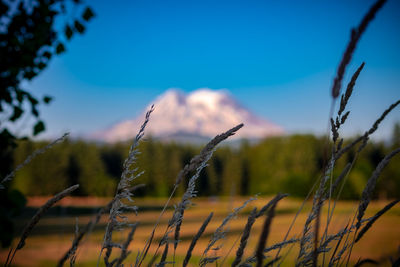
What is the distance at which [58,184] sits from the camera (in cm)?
7069

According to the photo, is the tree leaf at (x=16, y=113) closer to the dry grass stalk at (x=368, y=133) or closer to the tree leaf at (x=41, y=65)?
the tree leaf at (x=41, y=65)

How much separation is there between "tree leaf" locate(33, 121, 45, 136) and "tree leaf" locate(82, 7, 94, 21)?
107 cm

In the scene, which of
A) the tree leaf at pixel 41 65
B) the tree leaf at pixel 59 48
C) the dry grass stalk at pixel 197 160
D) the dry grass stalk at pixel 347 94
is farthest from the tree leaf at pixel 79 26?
the dry grass stalk at pixel 347 94

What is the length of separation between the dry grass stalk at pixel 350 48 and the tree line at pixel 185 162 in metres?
62.5

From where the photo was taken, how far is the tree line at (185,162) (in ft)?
226

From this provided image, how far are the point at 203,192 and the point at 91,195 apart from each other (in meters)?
29.7

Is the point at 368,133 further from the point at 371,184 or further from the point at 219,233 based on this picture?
the point at 219,233

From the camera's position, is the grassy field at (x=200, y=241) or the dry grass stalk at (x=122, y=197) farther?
the grassy field at (x=200, y=241)

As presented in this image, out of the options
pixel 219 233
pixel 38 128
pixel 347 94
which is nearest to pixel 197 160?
pixel 219 233

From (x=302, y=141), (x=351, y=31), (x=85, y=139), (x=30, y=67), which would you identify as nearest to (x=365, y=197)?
(x=351, y=31)

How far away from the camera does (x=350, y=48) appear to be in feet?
3.67

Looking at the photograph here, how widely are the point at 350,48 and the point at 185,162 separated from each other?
243 feet

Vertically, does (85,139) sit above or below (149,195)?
above

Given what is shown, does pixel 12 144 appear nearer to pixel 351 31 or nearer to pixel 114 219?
pixel 114 219
